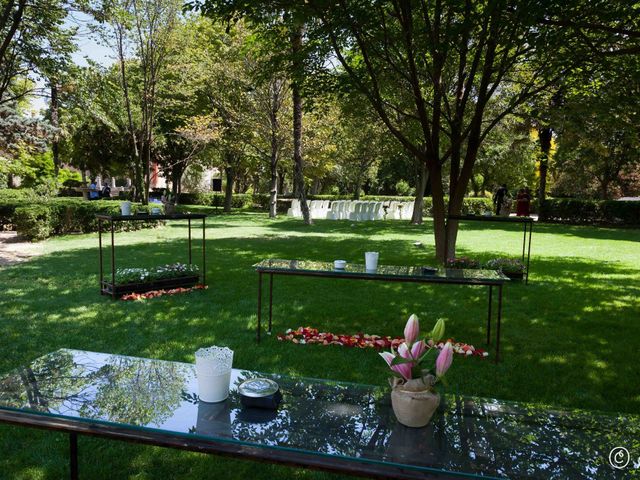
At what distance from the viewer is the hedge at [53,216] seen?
1289 cm

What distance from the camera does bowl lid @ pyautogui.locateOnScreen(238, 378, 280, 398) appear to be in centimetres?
211

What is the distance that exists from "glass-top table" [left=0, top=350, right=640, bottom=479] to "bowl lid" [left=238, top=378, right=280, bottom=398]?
60mm

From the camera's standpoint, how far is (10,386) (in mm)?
2289

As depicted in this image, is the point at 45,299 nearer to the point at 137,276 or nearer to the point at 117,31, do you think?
the point at 137,276

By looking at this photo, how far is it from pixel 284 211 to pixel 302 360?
23.8 metres

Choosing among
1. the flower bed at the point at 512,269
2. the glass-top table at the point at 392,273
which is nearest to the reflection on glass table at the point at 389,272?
the glass-top table at the point at 392,273

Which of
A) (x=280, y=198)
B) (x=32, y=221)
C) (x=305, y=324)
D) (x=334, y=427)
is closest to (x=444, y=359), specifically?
(x=334, y=427)

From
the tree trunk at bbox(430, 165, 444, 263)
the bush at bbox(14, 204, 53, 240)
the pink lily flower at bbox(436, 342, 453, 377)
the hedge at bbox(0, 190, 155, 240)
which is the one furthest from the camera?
the hedge at bbox(0, 190, 155, 240)

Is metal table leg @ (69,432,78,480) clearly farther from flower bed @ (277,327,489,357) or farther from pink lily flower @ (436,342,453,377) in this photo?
flower bed @ (277,327,489,357)

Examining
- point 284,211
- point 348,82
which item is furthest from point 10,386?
point 284,211

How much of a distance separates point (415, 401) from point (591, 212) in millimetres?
25513

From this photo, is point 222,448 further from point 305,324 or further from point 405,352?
point 305,324

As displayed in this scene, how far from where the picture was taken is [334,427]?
6.35ft

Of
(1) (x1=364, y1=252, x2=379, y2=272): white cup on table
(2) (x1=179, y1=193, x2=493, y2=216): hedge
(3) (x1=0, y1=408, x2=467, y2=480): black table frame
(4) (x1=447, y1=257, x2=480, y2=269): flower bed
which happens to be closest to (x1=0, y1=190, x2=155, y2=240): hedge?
(4) (x1=447, y1=257, x2=480, y2=269): flower bed
